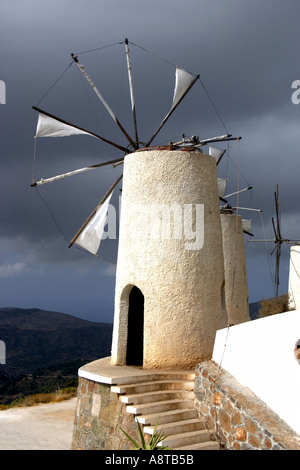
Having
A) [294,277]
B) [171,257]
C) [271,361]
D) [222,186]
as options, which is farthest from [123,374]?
[294,277]

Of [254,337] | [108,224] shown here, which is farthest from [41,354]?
[254,337]

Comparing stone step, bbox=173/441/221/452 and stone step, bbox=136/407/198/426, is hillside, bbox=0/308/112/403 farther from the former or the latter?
stone step, bbox=173/441/221/452

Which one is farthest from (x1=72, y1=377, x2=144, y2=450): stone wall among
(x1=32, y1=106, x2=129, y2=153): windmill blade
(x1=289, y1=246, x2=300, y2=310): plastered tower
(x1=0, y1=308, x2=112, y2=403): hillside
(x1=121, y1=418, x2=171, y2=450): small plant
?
(x1=0, y1=308, x2=112, y2=403): hillside

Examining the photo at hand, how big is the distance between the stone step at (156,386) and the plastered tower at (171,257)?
0.57 metres

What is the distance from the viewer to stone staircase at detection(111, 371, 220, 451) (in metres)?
7.87

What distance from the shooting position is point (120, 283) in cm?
1029

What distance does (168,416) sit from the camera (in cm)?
820

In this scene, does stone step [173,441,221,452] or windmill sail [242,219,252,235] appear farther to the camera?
windmill sail [242,219,252,235]

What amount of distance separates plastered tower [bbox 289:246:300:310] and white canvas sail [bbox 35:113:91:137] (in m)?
11.7

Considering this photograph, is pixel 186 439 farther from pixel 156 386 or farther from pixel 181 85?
pixel 181 85
